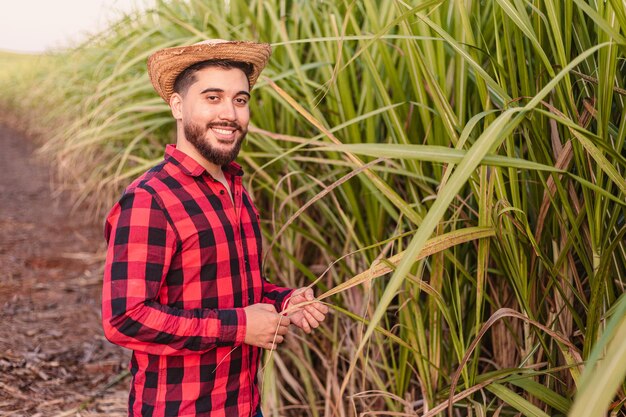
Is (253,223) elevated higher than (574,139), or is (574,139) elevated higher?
(574,139)

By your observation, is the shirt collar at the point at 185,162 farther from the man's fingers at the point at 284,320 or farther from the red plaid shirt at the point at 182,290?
the man's fingers at the point at 284,320

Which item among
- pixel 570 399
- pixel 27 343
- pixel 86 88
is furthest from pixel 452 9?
pixel 86 88

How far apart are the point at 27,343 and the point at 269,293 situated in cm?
125

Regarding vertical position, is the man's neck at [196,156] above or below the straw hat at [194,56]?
below

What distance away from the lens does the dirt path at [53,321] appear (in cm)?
172

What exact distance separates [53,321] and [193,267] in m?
1.51

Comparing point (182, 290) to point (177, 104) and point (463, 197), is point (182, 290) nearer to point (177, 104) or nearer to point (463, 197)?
point (177, 104)

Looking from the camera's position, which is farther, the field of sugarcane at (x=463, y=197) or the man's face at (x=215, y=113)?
the man's face at (x=215, y=113)

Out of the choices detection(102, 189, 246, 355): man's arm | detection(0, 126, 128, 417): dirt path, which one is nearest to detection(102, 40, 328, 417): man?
detection(102, 189, 246, 355): man's arm

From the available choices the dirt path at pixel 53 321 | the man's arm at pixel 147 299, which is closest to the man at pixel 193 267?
the man's arm at pixel 147 299

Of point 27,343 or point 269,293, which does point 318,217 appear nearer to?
point 269,293

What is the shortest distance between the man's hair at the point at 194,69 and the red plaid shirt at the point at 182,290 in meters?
0.11

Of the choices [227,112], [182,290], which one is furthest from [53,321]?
[227,112]

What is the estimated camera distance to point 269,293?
3.76ft
